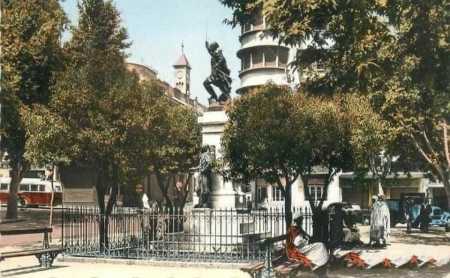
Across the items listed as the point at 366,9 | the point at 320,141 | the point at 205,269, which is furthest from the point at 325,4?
the point at 205,269

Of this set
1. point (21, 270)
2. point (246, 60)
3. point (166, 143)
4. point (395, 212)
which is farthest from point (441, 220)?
point (246, 60)

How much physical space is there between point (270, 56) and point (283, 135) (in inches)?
1958

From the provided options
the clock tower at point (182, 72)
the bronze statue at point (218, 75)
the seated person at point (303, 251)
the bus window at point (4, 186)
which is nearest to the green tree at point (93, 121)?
the bronze statue at point (218, 75)

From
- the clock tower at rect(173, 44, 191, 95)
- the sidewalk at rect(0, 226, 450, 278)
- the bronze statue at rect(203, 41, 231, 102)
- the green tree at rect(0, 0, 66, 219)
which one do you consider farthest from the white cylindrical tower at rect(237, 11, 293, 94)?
the clock tower at rect(173, 44, 191, 95)

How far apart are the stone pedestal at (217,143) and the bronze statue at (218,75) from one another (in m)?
0.86

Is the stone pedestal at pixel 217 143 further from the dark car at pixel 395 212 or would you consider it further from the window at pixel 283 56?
the window at pixel 283 56

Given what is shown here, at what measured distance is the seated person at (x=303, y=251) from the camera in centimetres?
1162

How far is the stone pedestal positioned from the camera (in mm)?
18656

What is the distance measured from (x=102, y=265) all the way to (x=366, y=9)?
8.63 metres

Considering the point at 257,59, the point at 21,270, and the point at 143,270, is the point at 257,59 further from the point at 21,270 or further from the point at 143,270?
the point at 21,270

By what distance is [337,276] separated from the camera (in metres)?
12.8

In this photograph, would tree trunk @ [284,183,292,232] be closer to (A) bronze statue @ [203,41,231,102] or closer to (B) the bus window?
(A) bronze statue @ [203,41,231,102]

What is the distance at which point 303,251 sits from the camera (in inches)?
469

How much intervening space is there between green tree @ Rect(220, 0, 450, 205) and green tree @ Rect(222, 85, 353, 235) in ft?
4.34
